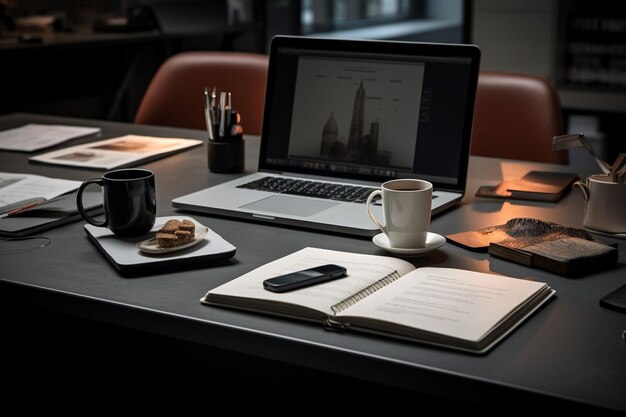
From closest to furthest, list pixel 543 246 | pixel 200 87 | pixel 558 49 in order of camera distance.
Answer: pixel 543 246, pixel 200 87, pixel 558 49

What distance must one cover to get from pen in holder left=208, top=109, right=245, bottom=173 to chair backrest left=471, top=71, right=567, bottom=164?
1.96 feet

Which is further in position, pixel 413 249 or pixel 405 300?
pixel 413 249

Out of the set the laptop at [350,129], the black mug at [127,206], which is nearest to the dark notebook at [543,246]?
the laptop at [350,129]

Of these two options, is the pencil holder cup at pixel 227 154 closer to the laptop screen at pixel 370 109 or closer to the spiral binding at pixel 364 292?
the laptop screen at pixel 370 109

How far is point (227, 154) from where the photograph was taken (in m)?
1.61

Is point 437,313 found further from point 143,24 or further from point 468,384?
point 143,24

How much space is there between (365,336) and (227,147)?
79 cm

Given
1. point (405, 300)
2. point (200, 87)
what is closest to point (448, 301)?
point (405, 300)

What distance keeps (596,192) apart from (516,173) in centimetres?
39

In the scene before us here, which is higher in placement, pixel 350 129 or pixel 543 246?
pixel 350 129

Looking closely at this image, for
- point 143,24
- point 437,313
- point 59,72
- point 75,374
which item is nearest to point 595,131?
point 143,24

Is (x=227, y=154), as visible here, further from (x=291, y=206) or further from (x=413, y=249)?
(x=413, y=249)

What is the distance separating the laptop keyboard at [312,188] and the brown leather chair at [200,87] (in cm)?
76

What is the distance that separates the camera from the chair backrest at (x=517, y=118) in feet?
6.10
